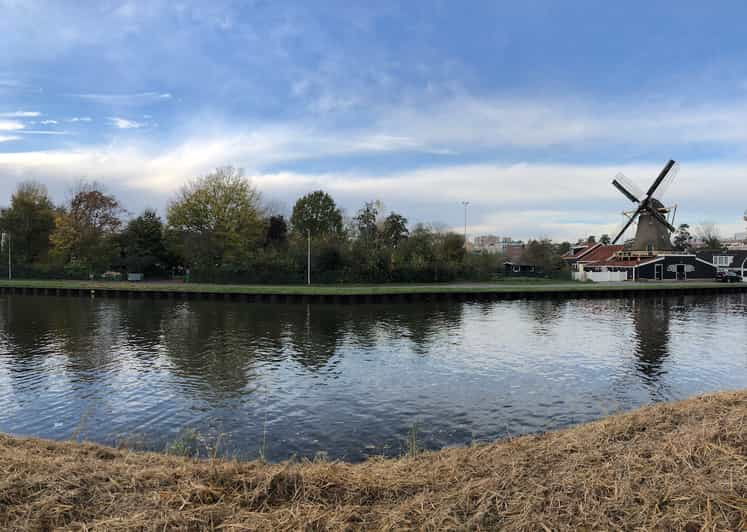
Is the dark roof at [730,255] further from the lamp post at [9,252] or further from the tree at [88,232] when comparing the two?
the lamp post at [9,252]

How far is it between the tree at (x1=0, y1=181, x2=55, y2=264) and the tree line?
0.37 feet

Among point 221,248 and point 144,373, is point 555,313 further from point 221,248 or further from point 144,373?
point 221,248

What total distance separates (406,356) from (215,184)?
1775 inches

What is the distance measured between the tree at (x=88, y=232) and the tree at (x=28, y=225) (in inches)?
146

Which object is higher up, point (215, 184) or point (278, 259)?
point (215, 184)

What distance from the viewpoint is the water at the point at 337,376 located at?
9.34 m

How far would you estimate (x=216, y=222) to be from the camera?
5450cm

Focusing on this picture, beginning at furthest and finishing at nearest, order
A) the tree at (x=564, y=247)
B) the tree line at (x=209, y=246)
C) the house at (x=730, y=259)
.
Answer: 1. the tree at (x=564, y=247)
2. the house at (x=730, y=259)
3. the tree line at (x=209, y=246)

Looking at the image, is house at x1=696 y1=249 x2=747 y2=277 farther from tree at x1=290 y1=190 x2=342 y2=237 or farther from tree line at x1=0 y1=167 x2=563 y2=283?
tree at x1=290 y1=190 x2=342 y2=237

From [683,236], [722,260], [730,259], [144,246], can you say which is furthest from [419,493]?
[683,236]

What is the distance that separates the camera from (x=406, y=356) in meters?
16.7

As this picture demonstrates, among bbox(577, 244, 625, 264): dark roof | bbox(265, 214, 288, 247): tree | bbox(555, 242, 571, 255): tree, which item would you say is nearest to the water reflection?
bbox(577, 244, 625, 264): dark roof

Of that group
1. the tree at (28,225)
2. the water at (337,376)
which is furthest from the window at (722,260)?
the tree at (28,225)

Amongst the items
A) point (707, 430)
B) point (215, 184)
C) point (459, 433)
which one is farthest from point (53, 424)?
point (215, 184)
